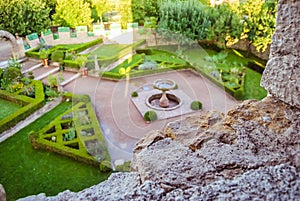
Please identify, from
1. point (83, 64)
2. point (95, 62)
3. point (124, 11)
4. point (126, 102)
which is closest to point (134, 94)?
point (126, 102)

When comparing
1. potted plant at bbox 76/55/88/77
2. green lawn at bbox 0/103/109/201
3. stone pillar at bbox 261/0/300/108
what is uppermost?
stone pillar at bbox 261/0/300/108

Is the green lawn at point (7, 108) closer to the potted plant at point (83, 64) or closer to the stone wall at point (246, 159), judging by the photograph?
the potted plant at point (83, 64)

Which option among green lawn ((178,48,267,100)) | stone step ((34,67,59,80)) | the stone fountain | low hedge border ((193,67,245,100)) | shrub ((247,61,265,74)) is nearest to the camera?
the stone fountain

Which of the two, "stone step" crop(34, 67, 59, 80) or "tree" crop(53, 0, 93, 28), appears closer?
"stone step" crop(34, 67, 59, 80)

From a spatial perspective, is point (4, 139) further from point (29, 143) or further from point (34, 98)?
point (34, 98)

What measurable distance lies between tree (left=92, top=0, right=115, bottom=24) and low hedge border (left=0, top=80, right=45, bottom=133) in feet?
31.7

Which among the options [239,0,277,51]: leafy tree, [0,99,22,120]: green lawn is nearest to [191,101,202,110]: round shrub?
[0,99,22,120]: green lawn

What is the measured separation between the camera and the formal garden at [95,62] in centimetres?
798

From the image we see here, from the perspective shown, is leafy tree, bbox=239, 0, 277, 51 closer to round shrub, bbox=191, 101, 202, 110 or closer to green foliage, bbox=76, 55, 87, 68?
round shrub, bbox=191, 101, 202, 110

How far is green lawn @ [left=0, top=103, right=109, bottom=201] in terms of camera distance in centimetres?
720

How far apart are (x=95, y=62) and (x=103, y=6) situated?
7.91 m

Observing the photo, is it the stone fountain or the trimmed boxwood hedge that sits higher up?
the trimmed boxwood hedge

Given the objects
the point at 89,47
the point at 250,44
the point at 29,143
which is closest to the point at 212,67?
the point at 250,44

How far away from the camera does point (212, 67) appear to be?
14.2 metres
